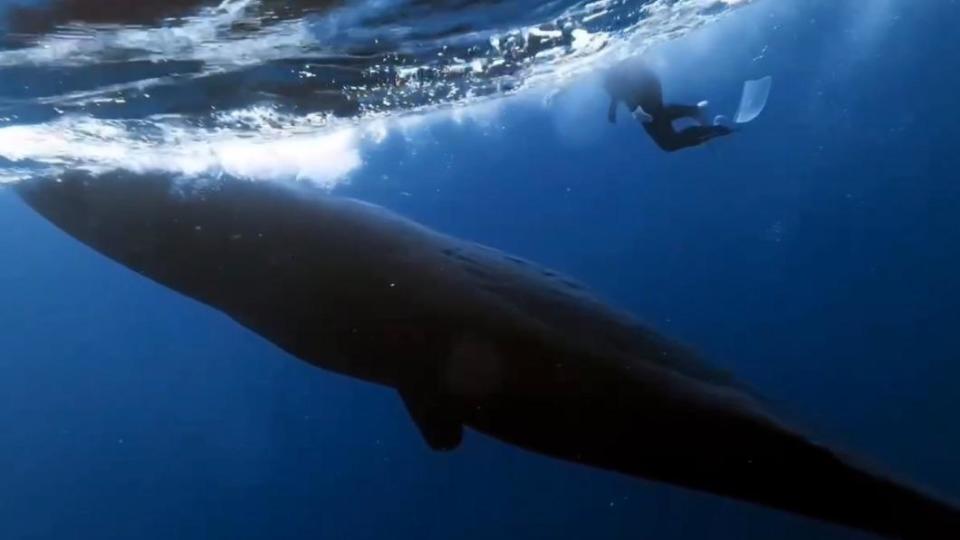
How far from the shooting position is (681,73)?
88.3ft

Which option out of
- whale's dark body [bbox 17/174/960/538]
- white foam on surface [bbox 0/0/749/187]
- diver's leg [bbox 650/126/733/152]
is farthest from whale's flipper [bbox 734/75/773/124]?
whale's dark body [bbox 17/174/960/538]

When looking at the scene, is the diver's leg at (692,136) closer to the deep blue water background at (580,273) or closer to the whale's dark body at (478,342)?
the whale's dark body at (478,342)

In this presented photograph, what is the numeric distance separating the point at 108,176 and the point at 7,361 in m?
83.9

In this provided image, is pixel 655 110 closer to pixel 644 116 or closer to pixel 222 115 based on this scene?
pixel 644 116

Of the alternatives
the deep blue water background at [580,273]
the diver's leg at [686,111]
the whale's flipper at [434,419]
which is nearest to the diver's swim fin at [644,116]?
the diver's leg at [686,111]

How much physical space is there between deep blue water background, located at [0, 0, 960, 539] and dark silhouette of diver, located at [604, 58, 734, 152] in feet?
133

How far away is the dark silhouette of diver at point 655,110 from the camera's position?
982 centimetres

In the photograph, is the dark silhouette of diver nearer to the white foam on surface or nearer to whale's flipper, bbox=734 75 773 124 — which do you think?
whale's flipper, bbox=734 75 773 124

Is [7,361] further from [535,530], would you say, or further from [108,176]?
[108,176]

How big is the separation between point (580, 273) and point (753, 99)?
64674 millimetres

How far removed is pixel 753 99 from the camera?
11.1 meters

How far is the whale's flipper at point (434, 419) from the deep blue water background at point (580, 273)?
50610 millimetres

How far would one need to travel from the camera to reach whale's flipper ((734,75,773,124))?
34.1 feet

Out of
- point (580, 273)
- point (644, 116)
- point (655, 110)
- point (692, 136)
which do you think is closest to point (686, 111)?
point (692, 136)
